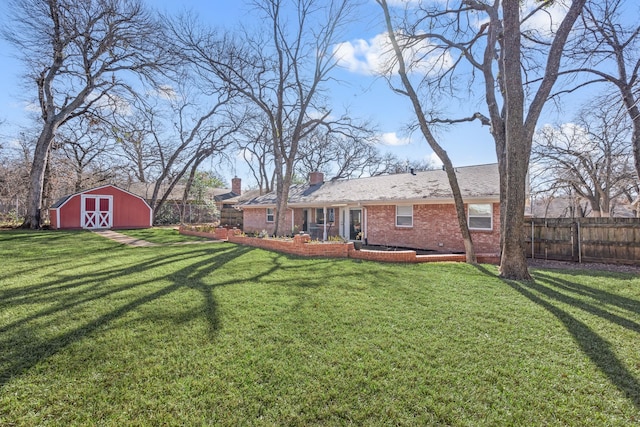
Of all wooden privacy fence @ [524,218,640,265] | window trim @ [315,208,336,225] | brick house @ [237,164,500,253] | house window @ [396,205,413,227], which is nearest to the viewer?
wooden privacy fence @ [524,218,640,265]

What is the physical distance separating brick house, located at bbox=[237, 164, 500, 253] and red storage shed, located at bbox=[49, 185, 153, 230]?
11.5 m

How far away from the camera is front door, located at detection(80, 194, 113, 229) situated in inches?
730

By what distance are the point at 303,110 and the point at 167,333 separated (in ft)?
42.1

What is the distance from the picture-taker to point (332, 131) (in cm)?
1521

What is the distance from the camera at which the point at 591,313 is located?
183 inches

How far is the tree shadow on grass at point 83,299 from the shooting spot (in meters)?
3.06

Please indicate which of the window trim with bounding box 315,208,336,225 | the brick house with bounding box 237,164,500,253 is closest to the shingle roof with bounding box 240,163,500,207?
the brick house with bounding box 237,164,500,253

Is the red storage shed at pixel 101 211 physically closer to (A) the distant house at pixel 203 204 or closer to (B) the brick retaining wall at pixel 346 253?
(A) the distant house at pixel 203 204

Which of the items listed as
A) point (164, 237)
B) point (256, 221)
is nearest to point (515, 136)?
point (164, 237)

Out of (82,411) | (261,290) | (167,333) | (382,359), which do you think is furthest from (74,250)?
(382,359)

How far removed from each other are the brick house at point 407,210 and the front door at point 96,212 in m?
12.1

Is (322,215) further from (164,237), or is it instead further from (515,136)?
(515,136)

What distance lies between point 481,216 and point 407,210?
286 cm

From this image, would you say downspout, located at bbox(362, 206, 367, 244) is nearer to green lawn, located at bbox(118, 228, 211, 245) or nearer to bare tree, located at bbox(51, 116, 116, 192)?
green lawn, located at bbox(118, 228, 211, 245)
